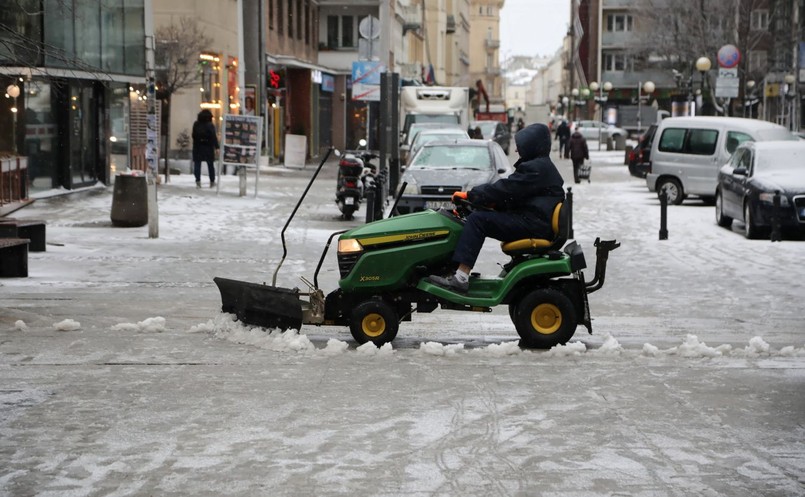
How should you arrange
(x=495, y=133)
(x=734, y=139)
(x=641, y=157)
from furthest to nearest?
(x=495, y=133) → (x=641, y=157) → (x=734, y=139)

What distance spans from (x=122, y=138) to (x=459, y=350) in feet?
77.3

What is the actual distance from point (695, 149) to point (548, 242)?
2001 cm

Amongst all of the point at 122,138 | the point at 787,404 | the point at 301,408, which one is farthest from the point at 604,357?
the point at 122,138

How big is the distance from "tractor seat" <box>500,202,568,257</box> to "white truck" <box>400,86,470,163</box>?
117ft

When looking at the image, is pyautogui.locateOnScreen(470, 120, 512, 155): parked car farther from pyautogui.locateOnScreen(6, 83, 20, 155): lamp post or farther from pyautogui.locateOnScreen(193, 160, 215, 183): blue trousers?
pyautogui.locateOnScreen(6, 83, 20, 155): lamp post

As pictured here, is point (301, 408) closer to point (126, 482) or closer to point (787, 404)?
point (126, 482)

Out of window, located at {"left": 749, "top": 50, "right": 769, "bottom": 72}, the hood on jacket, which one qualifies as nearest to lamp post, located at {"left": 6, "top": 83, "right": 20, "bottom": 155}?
the hood on jacket

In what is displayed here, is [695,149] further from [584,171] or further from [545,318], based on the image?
[545,318]

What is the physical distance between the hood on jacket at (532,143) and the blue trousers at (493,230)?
486 mm

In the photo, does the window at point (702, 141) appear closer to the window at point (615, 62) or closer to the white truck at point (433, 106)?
the white truck at point (433, 106)

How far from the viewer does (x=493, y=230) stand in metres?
10.4

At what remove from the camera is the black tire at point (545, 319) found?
10391 mm

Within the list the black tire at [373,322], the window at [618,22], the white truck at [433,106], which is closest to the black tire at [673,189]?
the white truck at [433,106]

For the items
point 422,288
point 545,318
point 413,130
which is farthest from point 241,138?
point 545,318
